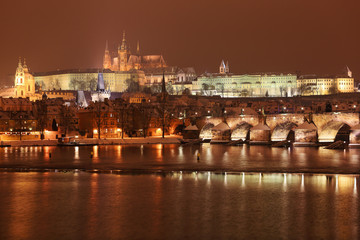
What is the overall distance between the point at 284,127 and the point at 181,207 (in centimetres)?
3523

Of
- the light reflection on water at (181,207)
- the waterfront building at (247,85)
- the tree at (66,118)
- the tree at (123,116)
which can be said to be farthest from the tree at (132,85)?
the light reflection on water at (181,207)

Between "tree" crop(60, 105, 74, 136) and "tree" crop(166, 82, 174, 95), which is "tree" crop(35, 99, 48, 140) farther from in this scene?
"tree" crop(166, 82, 174, 95)

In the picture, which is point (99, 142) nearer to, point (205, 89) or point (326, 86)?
point (205, 89)

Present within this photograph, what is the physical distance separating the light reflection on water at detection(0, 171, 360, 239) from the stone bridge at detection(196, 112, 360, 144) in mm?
22384

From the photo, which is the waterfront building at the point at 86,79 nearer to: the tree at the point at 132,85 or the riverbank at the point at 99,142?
the tree at the point at 132,85

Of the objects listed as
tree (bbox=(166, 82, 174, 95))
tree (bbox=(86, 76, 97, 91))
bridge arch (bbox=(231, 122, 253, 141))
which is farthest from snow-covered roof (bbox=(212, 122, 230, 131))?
tree (bbox=(86, 76, 97, 91))

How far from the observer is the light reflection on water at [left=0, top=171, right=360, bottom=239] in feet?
50.0

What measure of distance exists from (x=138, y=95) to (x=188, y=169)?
93.7 metres

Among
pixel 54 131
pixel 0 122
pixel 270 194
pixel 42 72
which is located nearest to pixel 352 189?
pixel 270 194

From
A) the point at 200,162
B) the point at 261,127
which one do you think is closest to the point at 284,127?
the point at 261,127

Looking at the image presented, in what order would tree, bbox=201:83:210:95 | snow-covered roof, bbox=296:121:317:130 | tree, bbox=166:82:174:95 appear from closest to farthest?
snow-covered roof, bbox=296:121:317:130, tree, bbox=201:83:210:95, tree, bbox=166:82:174:95

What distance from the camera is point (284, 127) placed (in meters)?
52.0

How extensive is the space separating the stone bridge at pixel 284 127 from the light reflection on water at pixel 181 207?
22.4 metres

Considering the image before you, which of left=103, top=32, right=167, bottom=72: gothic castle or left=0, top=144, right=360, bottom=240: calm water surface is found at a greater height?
left=103, top=32, right=167, bottom=72: gothic castle
